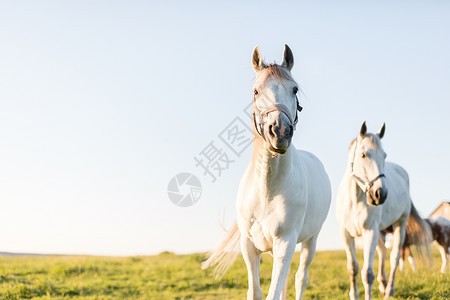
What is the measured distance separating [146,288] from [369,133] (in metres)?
5.60

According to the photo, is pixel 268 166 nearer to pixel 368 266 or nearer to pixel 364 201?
pixel 364 201

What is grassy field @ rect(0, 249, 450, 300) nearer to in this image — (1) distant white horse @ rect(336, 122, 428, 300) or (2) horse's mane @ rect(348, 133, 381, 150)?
(1) distant white horse @ rect(336, 122, 428, 300)

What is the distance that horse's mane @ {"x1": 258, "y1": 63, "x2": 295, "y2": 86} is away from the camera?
12.0 feet

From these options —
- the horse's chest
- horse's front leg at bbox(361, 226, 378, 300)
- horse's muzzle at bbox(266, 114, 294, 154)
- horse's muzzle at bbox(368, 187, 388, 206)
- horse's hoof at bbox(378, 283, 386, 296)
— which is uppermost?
horse's muzzle at bbox(266, 114, 294, 154)

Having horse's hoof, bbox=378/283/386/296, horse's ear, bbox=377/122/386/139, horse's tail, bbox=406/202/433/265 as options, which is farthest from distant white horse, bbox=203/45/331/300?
horse's tail, bbox=406/202/433/265

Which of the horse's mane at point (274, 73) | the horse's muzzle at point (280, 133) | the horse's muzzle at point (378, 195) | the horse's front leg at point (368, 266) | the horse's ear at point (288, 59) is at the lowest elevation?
the horse's front leg at point (368, 266)

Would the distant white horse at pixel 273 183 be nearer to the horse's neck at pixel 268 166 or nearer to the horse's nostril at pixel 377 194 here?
the horse's neck at pixel 268 166

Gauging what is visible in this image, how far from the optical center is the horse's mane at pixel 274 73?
3.65 metres

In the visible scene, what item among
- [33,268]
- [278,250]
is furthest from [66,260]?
[278,250]

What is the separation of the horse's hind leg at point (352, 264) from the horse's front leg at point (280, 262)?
345 cm

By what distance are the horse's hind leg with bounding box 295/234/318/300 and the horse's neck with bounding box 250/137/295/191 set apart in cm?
182

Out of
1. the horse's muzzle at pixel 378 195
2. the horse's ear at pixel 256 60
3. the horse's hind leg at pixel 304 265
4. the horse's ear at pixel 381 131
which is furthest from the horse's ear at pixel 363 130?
the horse's ear at pixel 256 60

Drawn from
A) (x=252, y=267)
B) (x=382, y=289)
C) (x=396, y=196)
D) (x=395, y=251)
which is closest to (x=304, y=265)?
(x=252, y=267)

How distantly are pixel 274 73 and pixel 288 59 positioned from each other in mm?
370
